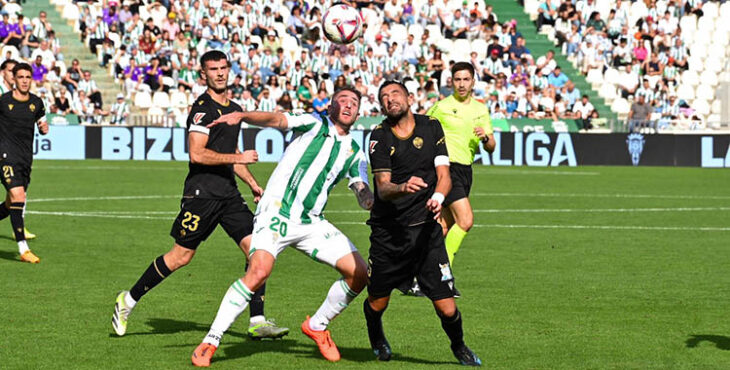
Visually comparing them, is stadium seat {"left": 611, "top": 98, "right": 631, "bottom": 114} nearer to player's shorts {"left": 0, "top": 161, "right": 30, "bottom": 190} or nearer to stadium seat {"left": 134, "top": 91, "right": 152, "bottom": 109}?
stadium seat {"left": 134, "top": 91, "right": 152, "bottom": 109}

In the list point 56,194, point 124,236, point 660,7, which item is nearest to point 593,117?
point 660,7

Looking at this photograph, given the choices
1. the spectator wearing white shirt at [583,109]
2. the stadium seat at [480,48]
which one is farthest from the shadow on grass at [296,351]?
the stadium seat at [480,48]

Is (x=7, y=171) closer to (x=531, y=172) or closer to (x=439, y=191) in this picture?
(x=439, y=191)

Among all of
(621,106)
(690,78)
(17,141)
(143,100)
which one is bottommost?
(17,141)

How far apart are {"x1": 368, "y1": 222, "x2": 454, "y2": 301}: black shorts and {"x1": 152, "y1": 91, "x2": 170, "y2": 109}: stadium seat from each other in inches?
1120

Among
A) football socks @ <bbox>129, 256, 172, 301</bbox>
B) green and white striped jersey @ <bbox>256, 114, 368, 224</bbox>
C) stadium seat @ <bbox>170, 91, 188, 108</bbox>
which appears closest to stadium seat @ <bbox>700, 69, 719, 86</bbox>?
stadium seat @ <bbox>170, 91, 188, 108</bbox>

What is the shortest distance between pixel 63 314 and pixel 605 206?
14160 mm

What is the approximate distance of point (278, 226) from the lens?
28.4ft

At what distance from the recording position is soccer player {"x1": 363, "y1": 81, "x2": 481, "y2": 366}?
28.0ft

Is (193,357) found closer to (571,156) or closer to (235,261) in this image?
(235,261)

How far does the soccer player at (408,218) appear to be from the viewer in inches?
336

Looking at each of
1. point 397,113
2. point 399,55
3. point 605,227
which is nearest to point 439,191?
point 397,113

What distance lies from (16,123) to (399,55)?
84.6 ft

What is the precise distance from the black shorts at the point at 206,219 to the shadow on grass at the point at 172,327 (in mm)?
778
